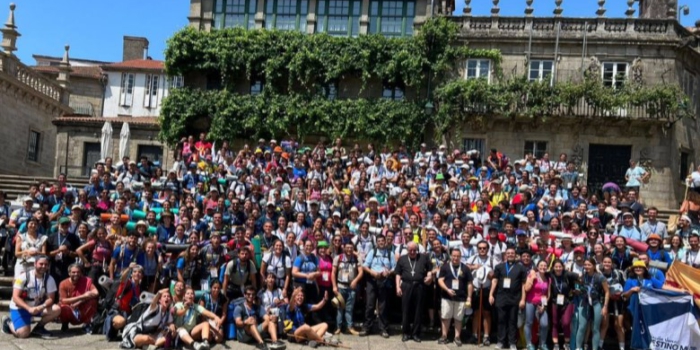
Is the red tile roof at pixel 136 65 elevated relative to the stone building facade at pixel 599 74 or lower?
elevated

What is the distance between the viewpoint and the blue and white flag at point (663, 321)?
35.2 ft

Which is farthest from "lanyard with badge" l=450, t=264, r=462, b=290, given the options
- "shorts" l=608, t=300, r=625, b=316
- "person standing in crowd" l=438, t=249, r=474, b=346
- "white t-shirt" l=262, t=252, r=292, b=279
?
"white t-shirt" l=262, t=252, r=292, b=279

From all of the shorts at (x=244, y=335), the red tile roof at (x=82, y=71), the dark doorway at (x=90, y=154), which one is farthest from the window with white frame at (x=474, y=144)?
the red tile roof at (x=82, y=71)

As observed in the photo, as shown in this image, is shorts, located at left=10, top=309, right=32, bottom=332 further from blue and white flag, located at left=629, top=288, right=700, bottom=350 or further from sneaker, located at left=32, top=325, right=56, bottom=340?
blue and white flag, located at left=629, top=288, right=700, bottom=350

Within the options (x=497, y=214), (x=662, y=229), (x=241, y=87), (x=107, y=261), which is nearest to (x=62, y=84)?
(x=241, y=87)

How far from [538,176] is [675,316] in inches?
248

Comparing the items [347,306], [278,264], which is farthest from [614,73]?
[278,264]

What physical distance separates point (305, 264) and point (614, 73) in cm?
1872

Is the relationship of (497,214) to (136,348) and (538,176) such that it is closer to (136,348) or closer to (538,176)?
(538,176)

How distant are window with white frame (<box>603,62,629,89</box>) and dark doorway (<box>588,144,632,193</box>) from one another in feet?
8.59

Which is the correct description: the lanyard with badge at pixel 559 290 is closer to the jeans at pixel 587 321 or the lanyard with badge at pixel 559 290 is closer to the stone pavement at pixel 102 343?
A: the jeans at pixel 587 321

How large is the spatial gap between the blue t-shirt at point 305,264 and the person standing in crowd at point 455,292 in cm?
239

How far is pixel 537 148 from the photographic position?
25.3 m

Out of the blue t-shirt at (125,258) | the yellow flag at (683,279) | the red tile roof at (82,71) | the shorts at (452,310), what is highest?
the red tile roof at (82,71)
